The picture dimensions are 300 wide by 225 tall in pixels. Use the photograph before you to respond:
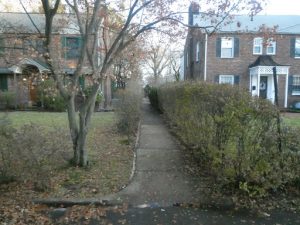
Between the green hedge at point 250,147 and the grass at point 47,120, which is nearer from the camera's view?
the green hedge at point 250,147

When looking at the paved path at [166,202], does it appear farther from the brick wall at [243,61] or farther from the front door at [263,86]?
the front door at [263,86]

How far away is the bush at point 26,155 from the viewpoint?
5828mm

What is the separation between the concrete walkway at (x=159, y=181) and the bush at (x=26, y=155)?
1.39 metres

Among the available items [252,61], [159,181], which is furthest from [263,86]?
[159,181]

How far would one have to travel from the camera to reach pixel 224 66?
2588cm

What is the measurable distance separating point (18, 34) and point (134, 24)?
2.78 metres

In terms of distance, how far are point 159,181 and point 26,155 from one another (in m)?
2.58

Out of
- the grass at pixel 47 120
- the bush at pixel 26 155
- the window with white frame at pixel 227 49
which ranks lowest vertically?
the grass at pixel 47 120

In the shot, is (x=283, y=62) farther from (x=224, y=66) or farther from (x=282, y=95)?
(x=224, y=66)

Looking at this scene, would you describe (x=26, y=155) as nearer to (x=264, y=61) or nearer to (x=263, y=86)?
(x=264, y=61)

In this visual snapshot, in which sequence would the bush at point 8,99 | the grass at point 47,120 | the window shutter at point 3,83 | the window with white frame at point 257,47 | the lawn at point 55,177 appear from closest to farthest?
the lawn at point 55,177
the grass at point 47,120
the bush at point 8,99
the window shutter at point 3,83
the window with white frame at point 257,47

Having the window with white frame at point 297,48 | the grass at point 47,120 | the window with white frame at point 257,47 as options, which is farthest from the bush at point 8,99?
the window with white frame at point 297,48

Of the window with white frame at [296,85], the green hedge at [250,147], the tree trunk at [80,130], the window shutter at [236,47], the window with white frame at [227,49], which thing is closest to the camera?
the green hedge at [250,147]

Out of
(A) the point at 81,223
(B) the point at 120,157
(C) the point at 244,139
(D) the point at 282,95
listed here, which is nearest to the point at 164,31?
(B) the point at 120,157
